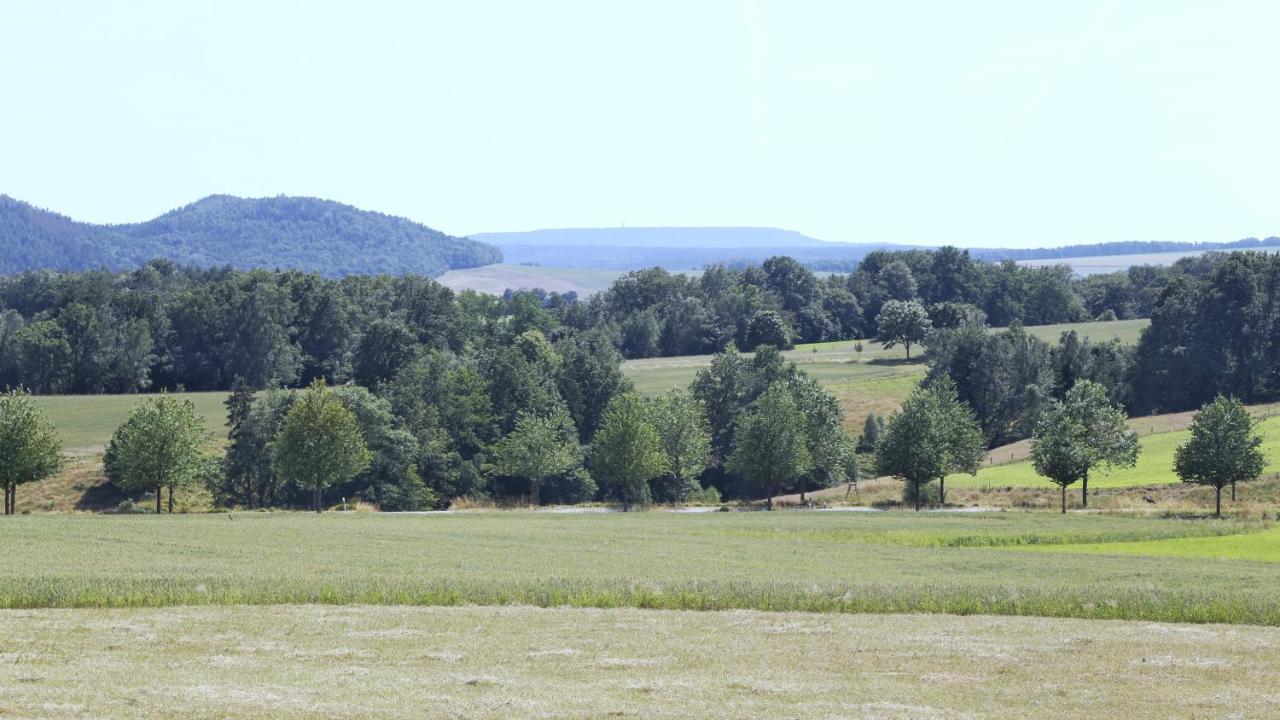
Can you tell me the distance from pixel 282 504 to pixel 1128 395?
85.2 metres

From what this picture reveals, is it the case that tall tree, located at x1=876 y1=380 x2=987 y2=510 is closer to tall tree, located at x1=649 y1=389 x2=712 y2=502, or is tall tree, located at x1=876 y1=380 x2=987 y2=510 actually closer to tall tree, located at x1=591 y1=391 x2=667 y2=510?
tall tree, located at x1=591 y1=391 x2=667 y2=510

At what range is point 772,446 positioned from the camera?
9431 centimetres

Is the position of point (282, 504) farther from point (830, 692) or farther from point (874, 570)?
point (830, 692)

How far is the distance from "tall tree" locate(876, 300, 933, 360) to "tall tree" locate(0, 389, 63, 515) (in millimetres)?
116186

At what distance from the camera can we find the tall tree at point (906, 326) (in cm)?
17162

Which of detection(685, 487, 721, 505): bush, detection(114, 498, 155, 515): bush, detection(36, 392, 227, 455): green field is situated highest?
detection(36, 392, 227, 455): green field

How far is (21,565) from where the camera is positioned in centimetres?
4144

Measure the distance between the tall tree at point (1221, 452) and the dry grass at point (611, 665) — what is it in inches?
1845

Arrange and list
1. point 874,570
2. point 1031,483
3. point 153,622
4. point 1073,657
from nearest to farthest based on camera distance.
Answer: point 1073,657 → point 153,622 → point 874,570 → point 1031,483

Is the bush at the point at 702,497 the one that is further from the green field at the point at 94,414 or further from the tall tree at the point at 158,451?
the green field at the point at 94,414

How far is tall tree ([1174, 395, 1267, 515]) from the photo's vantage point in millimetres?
75000

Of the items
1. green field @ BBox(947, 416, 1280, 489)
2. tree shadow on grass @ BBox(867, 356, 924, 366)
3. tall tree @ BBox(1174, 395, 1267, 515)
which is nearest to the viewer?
tall tree @ BBox(1174, 395, 1267, 515)

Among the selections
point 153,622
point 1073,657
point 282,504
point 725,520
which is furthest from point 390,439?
point 1073,657

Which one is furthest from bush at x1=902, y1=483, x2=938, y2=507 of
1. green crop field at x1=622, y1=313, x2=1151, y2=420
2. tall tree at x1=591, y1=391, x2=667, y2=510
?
green crop field at x1=622, y1=313, x2=1151, y2=420
